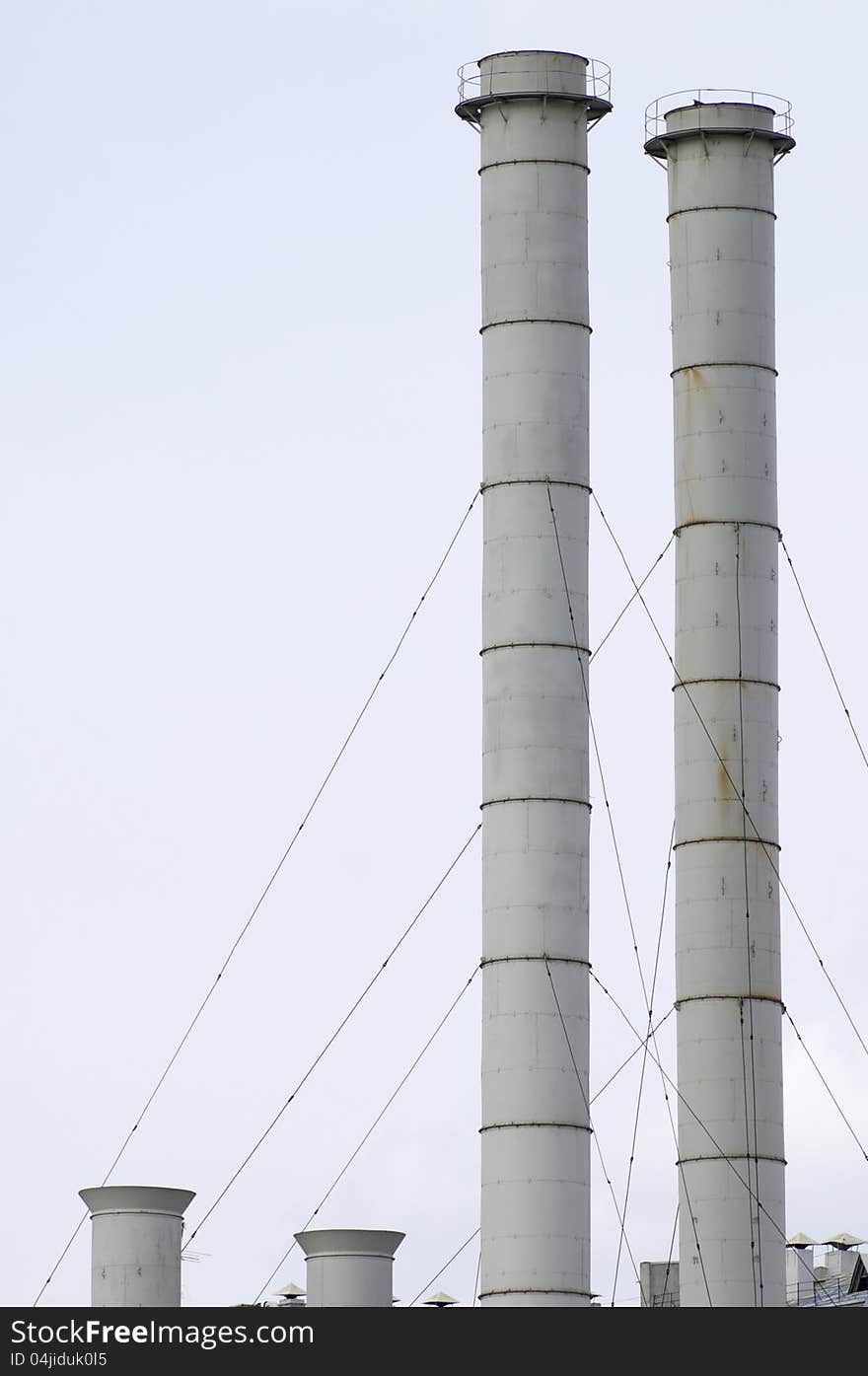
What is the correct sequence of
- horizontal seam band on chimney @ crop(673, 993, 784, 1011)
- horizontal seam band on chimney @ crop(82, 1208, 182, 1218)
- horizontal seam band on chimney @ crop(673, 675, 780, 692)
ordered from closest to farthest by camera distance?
horizontal seam band on chimney @ crop(82, 1208, 182, 1218), horizontal seam band on chimney @ crop(673, 993, 784, 1011), horizontal seam band on chimney @ crop(673, 675, 780, 692)

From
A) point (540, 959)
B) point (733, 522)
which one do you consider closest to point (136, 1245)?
point (540, 959)

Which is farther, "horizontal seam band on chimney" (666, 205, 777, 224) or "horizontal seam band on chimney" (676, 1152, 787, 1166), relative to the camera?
"horizontal seam band on chimney" (666, 205, 777, 224)

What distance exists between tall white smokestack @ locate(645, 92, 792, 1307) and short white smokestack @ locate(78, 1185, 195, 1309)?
1022cm

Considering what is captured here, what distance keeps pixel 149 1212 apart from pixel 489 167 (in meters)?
20.7

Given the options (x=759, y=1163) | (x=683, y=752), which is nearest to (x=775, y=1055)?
(x=759, y=1163)

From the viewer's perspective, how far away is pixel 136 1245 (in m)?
61.5

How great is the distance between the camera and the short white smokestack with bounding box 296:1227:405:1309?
63.1 m

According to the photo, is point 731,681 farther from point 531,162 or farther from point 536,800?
point 531,162

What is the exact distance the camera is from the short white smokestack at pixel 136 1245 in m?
61.2

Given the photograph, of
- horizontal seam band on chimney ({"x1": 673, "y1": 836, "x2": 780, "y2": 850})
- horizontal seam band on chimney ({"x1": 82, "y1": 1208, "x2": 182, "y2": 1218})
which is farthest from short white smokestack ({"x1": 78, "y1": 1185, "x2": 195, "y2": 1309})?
horizontal seam band on chimney ({"x1": 673, "y1": 836, "x2": 780, "y2": 850})

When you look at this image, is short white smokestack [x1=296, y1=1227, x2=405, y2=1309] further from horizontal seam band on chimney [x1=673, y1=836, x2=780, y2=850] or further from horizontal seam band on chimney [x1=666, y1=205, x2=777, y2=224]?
horizontal seam band on chimney [x1=666, y1=205, x2=777, y2=224]

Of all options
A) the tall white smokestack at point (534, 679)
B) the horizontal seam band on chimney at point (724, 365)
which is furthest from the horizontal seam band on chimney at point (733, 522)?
the tall white smokestack at point (534, 679)

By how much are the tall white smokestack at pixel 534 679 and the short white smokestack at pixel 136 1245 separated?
5.86 metres
